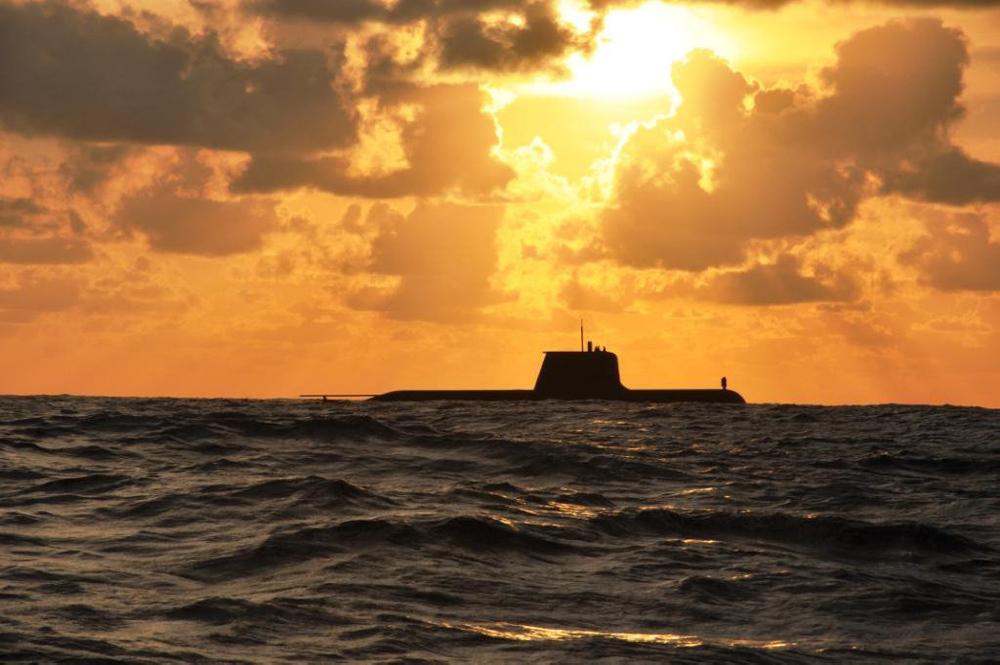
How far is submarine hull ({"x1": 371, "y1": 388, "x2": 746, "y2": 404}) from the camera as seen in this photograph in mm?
90188

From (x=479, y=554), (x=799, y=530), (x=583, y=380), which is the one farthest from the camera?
(x=583, y=380)

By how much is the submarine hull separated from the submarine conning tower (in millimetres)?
163

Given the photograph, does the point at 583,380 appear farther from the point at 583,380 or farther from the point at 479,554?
the point at 479,554

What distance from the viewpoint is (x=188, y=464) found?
32.7m

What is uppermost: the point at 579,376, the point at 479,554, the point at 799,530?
the point at 579,376

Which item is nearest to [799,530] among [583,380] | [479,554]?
[479,554]

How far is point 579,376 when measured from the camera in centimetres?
8950

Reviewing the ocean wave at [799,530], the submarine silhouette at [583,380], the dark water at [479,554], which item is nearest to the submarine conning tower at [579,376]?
the submarine silhouette at [583,380]

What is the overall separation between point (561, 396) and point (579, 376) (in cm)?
211

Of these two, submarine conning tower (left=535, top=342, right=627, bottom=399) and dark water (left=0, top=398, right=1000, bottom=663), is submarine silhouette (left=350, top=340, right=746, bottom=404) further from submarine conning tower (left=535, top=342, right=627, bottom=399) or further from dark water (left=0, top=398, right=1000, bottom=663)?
dark water (left=0, top=398, right=1000, bottom=663)

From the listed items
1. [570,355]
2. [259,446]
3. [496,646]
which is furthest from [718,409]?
[496,646]

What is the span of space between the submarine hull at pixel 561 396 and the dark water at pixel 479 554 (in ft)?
162

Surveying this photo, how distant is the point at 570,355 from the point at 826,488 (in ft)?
191

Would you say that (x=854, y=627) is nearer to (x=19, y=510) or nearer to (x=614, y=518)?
(x=614, y=518)
